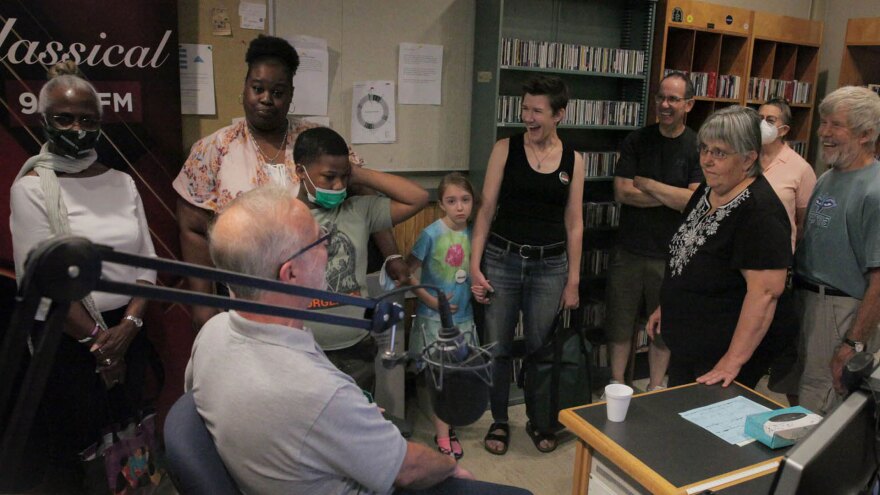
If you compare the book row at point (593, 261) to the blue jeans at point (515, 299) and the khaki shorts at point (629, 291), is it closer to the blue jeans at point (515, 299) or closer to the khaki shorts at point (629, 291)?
the khaki shorts at point (629, 291)

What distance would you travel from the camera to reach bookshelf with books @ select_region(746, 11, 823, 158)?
4113 mm

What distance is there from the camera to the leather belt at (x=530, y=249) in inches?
106

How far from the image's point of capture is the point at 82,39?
2271 millimetres

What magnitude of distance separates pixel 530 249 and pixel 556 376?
596 mm

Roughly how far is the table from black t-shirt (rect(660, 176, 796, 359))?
0.25m

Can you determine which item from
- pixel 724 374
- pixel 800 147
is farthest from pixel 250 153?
pixel 800 147

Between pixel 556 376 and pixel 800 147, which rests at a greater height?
pixel 800 147

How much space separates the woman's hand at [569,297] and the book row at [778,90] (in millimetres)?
2418

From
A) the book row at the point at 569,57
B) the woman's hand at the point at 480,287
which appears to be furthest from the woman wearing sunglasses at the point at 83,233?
the book row at the point at 569,57

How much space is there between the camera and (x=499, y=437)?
2818 millimetres

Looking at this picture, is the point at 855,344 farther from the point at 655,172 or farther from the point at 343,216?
the point at 343,216

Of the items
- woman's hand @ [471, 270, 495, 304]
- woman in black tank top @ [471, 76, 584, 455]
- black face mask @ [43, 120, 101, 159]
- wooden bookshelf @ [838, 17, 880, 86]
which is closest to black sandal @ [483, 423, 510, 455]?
woman in black tank top @ [471, 76, 584, 455]

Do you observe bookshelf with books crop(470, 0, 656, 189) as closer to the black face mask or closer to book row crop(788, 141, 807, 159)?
book row crop(788, 141, 807, 159)

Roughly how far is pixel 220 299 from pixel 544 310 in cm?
232
